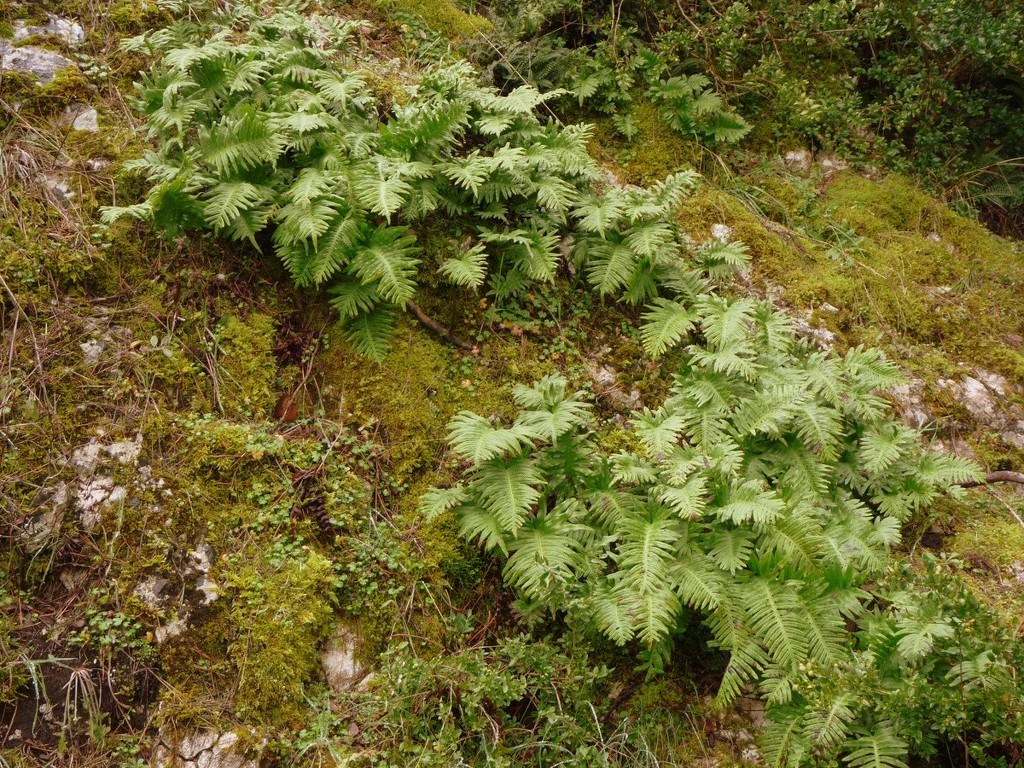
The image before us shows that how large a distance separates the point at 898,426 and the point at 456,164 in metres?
3.28

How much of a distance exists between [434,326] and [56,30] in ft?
10.3

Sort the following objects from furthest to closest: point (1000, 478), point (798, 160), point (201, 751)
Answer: point (798, 160), point (1000, 478), point (201, 751)

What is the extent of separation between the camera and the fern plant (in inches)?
161

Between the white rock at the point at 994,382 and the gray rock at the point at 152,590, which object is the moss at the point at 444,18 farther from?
the white rock at the point at 994,382

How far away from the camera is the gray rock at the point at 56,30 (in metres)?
4.50

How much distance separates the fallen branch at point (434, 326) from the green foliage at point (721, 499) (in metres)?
0.60

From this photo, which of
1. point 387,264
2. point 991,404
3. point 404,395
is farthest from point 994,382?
point 387,264

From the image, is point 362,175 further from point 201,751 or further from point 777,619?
point 777,619

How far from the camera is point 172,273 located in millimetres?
4195

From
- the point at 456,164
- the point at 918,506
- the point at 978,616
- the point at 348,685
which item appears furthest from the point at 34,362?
the point at 918,506

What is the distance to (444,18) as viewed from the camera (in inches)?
241

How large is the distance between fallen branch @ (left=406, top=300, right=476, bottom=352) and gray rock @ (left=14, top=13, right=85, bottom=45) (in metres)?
2.83

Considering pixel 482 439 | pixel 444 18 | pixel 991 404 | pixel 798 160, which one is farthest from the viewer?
pixel 798 160

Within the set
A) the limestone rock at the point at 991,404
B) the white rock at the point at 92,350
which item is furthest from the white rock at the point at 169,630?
the limestone rock at the point at 991,404
